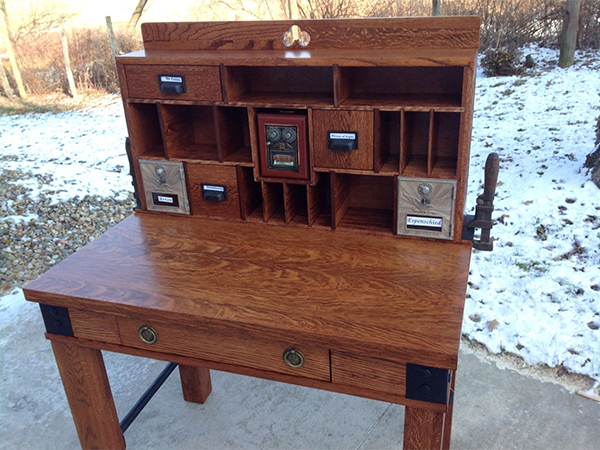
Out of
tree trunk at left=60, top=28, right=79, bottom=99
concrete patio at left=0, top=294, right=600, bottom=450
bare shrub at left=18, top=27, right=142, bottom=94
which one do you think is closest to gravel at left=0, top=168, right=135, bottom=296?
concrete patio at left=0, top=294, right=600, bottom=450

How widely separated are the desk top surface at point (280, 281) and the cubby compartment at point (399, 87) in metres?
0.50

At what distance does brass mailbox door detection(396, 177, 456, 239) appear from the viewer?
2.01 metres

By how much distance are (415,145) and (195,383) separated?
61.3 inches

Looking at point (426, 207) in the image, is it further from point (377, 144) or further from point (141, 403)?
point (141, 403)

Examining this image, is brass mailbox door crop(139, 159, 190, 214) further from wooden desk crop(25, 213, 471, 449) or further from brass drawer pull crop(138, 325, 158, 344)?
brass drawer pull crop(138, 325, 158, 344)

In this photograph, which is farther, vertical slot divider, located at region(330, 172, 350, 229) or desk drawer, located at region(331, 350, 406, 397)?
vertical slot divider, located at region(330, 172, 350, 229)

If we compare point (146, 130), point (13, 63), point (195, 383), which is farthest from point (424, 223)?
point (13, 63)

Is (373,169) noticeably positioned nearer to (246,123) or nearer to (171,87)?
(246,123)

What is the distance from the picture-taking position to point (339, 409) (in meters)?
2.79

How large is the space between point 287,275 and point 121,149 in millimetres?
5667

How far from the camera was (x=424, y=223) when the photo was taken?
2086 mm

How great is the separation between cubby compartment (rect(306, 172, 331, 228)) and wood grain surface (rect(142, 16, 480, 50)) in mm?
509

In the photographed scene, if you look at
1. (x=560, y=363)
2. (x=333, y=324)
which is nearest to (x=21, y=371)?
(x=333, y=324)

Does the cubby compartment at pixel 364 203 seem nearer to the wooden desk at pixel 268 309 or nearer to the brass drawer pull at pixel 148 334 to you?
the wooden desk at pixel 268 309
